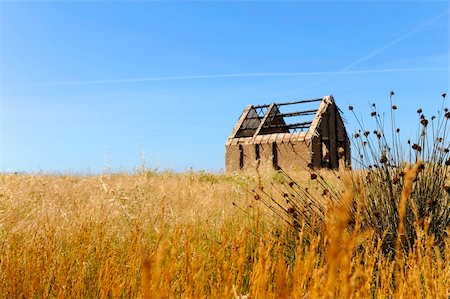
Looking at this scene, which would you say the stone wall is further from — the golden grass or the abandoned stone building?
the golden grass

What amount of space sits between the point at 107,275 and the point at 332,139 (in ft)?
59.1

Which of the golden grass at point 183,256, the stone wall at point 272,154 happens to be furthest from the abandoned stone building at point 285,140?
the golden grass at point 183,256

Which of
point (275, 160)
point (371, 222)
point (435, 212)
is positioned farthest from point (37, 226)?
point (275, 160)

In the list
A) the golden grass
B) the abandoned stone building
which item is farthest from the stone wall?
the golden grass

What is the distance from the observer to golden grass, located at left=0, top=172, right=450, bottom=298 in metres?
2.30

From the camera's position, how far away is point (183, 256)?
156 inches

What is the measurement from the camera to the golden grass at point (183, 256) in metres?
2.30

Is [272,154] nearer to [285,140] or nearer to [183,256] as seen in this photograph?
[285,140]

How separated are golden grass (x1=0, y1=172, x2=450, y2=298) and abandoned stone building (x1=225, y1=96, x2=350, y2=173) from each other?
37.9 feet

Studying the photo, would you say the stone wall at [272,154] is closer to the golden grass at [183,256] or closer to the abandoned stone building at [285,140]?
the abandoned stone building at [285,140]

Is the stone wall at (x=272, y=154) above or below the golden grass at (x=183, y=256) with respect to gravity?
above

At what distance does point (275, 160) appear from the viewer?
18.8m

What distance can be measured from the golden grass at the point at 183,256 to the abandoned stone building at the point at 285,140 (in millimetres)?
11544

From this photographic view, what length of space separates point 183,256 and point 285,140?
15.0m
